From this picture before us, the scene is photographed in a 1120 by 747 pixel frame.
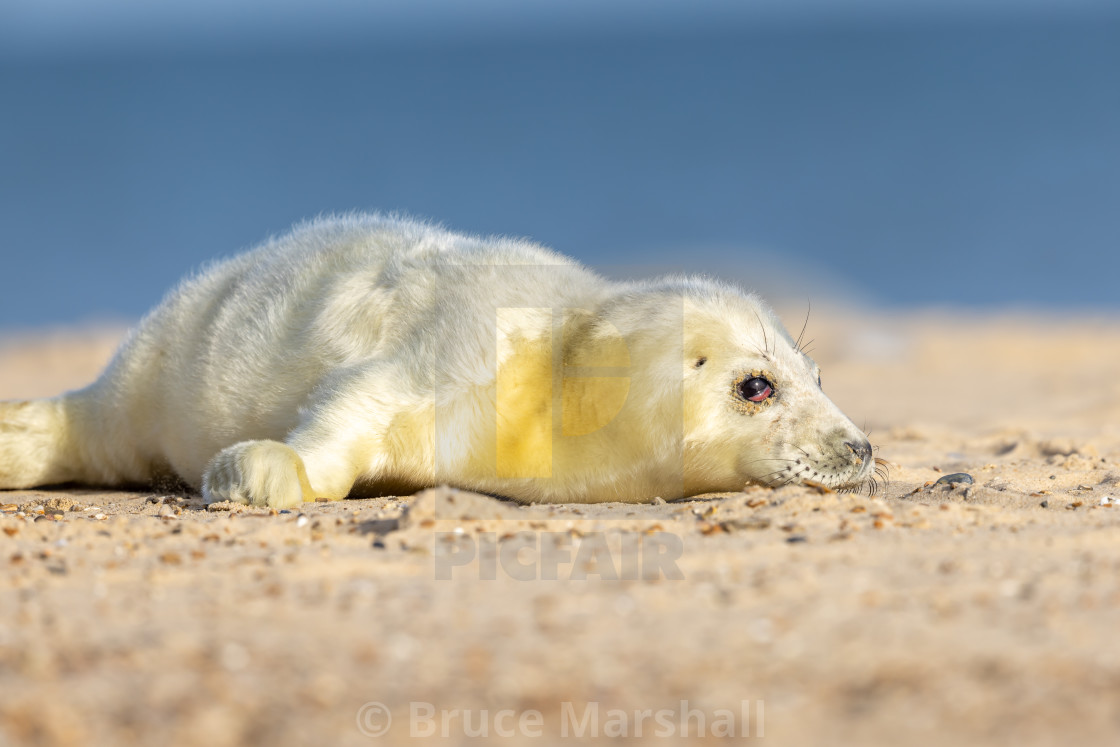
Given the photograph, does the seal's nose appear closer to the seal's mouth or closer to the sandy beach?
the seal's mouth

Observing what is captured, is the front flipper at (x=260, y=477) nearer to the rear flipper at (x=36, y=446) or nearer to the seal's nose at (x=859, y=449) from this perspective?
the rear flipper at (x=36, y=446)

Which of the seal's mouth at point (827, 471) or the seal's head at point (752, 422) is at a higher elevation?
the seal's head at point (752, 422)

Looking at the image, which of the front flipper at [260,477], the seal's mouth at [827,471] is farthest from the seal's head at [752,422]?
the front flipper at [260,477]

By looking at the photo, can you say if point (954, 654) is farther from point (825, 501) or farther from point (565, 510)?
point (565, 510)

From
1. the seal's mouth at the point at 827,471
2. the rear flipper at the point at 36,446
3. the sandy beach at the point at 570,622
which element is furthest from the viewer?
the rear flipper at the point at 36,446

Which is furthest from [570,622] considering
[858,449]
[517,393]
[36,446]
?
[36,446]

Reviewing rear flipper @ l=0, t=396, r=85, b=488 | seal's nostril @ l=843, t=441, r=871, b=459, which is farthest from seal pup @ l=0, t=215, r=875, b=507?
rear flipper @ l=0, t=396, r=85, b=488

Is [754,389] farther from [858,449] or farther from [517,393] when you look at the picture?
[517,393]
